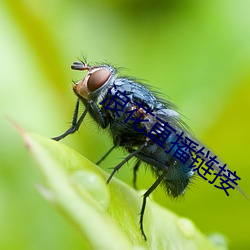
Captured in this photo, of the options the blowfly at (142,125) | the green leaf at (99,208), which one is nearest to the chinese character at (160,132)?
the blowfly at (142,125)

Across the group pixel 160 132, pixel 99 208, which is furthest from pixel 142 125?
pixel 99 208

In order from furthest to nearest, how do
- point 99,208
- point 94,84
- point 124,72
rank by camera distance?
1. point 124,72
2. point 94,84
3. point 99,208

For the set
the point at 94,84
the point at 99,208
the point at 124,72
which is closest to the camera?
the point at 99,208

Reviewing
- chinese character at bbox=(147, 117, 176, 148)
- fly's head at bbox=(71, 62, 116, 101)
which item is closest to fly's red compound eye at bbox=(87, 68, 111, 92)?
fly's head at bbox=(71, 62, 116, 101)

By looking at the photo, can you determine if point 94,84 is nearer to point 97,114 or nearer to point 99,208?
point 97,114

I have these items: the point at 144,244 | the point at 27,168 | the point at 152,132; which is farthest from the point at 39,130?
the point at 144,244

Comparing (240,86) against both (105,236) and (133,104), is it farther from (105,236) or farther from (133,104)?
(105,236)
